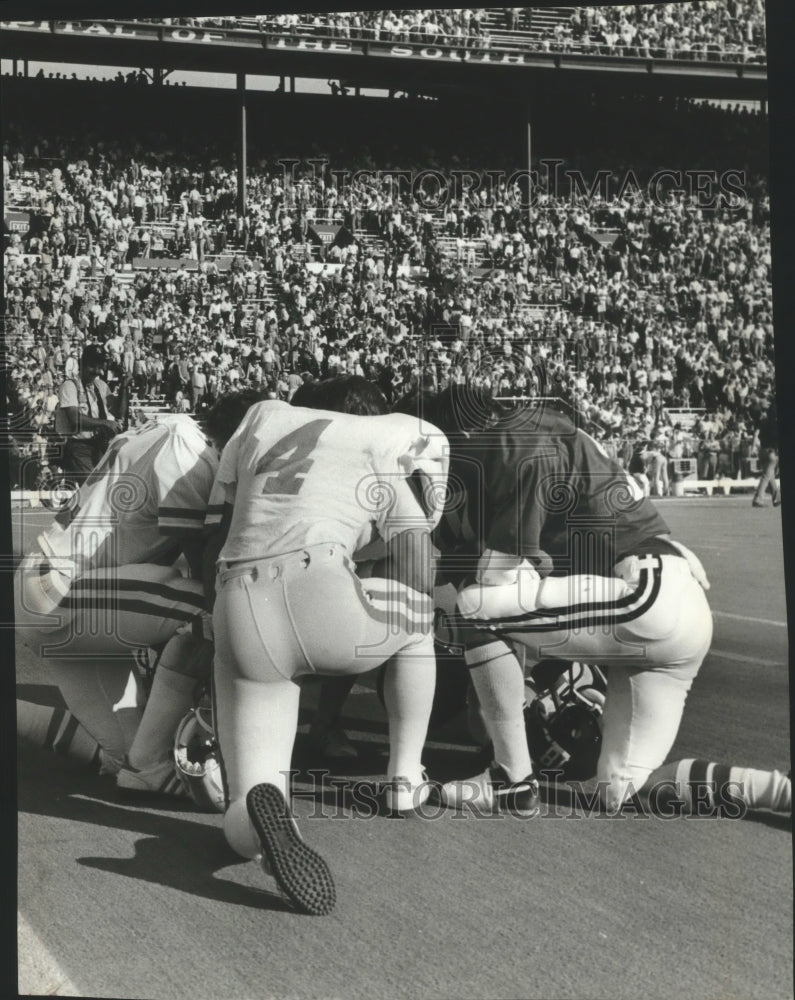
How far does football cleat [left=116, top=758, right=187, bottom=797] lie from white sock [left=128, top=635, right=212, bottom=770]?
2 cm

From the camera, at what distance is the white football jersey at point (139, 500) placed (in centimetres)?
296

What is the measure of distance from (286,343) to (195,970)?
1.49m

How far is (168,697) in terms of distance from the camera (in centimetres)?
304

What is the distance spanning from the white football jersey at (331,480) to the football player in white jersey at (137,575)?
148 millimetres

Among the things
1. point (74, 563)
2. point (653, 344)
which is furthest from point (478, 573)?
point (74, 563)

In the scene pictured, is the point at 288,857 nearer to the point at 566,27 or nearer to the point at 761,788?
the point at 761,788

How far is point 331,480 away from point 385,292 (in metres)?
0.49

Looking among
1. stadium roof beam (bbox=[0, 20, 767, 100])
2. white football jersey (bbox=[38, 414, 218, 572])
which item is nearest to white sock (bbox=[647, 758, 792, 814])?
white football jersey (bbox=[38, 414, 218, 572])

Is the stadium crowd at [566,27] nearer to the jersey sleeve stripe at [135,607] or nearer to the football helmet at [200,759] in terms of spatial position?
the jersey sleeve stripe at [135,607]

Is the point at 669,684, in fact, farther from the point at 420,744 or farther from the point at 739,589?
the point at 420,744

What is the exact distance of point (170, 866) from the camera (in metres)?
2.92

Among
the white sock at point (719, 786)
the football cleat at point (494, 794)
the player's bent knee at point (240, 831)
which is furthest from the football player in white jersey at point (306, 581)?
the white sock at point (719, 786)

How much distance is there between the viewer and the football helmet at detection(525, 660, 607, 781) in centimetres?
294

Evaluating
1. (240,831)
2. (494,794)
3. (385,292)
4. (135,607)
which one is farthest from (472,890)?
(385,292)
